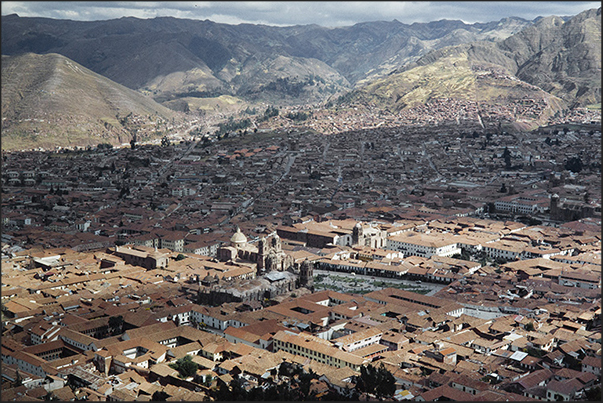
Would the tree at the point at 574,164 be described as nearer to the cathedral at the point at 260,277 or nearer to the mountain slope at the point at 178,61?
the cathedral at the point at 260,277

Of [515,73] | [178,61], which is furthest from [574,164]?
[178,61]

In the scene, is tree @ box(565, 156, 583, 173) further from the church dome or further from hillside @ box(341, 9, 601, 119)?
the church dome

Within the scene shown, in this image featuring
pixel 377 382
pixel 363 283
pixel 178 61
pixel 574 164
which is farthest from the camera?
pixel 178 61

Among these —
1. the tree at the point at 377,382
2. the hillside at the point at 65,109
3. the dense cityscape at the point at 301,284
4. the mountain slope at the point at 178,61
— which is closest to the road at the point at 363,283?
the dense cityscape at the point at 301,284

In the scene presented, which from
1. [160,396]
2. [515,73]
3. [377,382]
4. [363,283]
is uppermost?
[515,73]

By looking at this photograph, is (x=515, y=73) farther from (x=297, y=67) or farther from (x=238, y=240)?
(x=238, y=240)

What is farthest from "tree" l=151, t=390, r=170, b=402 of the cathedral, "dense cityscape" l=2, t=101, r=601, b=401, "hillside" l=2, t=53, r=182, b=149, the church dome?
"hillside" l=2, t=53, r=182, b=149

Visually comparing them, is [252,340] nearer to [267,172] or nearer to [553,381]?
[553,381]
